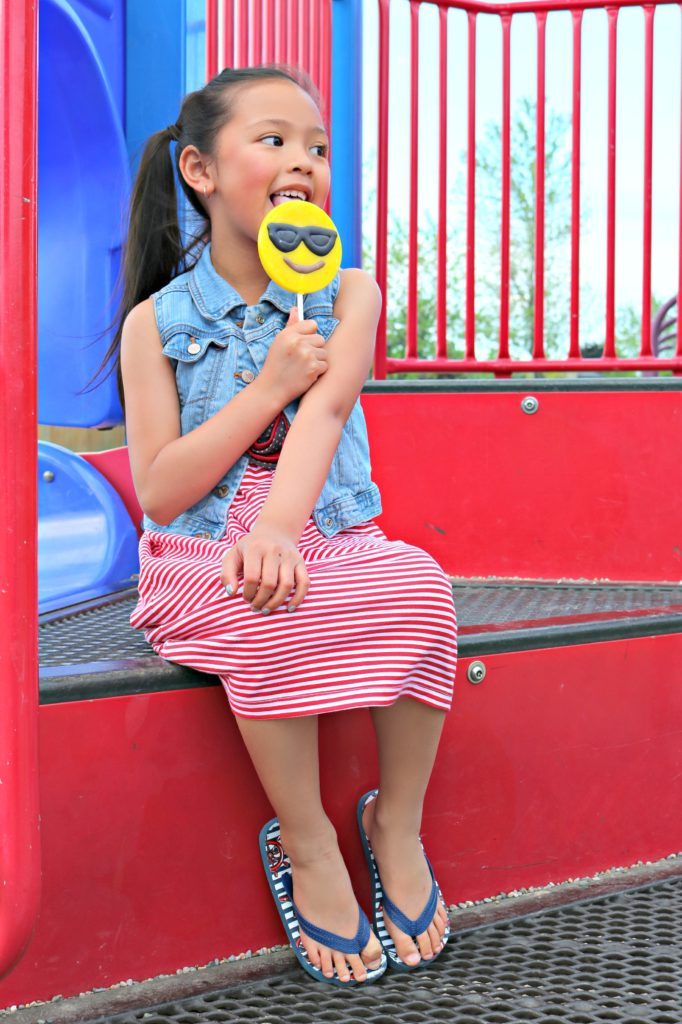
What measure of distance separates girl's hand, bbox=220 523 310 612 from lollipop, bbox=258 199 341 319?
31 cm

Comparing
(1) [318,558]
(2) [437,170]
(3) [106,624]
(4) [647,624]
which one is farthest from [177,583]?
(2) [437,170]

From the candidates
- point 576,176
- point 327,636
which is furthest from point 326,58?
point 327,636

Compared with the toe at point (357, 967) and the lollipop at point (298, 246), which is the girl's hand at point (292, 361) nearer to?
the lollipop at point (298, 246)

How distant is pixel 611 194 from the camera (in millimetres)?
2703

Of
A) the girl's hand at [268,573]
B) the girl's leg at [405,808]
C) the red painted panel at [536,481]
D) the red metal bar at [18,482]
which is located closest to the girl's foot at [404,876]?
the girl's leg at [405,808]

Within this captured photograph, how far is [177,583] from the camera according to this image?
125 cm

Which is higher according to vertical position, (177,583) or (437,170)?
(437,170)

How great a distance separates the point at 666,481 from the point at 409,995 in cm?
106

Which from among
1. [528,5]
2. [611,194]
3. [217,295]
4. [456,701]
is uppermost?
[528,5]

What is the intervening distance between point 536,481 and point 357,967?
39.5 inches

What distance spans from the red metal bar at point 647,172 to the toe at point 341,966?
1.86 metres

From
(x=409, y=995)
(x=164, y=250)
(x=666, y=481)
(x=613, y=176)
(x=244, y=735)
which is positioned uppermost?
(x=613, y=176)

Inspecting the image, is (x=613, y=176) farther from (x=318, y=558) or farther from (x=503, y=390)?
(x=318, y=558)

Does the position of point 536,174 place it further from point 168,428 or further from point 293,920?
point 293,920
